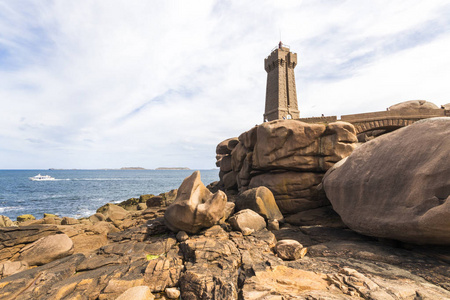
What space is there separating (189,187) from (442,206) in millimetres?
8999

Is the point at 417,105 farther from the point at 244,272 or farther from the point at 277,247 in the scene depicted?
the point at 244,272

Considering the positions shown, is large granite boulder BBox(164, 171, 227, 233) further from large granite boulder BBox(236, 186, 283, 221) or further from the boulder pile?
large granite boulder BBox(236, 186, 283, 221)

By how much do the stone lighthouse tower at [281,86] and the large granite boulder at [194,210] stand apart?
100ft

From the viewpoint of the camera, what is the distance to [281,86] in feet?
126

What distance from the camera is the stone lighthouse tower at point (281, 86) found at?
124ft

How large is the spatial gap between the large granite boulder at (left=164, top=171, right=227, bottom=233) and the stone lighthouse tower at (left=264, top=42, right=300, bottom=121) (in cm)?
3059

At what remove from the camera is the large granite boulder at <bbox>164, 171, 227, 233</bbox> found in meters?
8.81

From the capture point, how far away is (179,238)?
8.76 m

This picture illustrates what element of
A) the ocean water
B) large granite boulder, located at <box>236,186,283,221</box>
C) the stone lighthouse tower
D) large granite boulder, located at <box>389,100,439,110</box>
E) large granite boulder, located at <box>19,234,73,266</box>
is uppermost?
the stone lighthouse tower

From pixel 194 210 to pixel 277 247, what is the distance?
3853mm

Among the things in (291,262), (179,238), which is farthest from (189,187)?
(291,262)

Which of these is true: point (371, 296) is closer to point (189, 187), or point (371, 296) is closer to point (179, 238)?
point (179, 238)

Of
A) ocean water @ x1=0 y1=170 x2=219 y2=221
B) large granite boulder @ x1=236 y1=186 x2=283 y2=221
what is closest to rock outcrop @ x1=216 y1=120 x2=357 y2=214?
large granite boulder @ x1=236 y1=186 x2=283 y2=221

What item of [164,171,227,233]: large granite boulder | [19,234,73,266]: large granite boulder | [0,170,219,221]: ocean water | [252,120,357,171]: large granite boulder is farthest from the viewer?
[0,170,219,221]: ocean water
